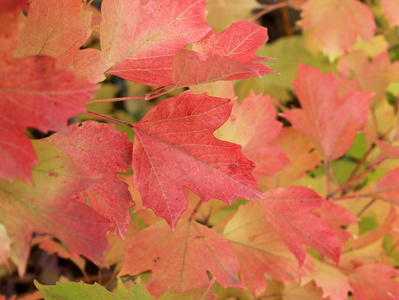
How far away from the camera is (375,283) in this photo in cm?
58

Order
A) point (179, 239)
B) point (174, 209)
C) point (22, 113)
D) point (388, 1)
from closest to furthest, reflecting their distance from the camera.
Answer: point (22, 113), point (174, 209), point (179, 239), point (388, 1)

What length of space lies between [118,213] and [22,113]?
0.50 ft

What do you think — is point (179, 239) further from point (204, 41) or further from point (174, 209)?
point (204, 41)

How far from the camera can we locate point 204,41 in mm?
373

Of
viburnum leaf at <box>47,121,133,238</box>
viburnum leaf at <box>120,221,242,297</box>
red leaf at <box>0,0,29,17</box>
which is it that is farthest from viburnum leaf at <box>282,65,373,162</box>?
red leaf at <box>0,0,29,17</box>

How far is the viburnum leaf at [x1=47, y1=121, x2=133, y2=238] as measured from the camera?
35 cm

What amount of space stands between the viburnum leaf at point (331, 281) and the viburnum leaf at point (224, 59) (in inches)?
13.0

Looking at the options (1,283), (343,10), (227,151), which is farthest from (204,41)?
(1,283)

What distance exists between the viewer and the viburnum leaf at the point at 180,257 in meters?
0.47

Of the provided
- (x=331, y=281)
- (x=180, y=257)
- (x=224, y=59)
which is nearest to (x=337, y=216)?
(x=331, y=281)

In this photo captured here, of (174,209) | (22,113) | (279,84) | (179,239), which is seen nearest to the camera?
(22,113)

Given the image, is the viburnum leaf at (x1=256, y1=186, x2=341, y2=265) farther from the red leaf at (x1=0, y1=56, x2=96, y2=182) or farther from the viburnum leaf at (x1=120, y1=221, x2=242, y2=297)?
the red leaf at (x1=0, y1=56, x2=96, y2=182)

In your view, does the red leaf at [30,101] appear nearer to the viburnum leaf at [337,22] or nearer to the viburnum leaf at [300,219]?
the viburnum leaf at [300,219]

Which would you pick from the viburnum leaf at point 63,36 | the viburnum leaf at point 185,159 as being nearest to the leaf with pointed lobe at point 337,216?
the viburnum leaf at point 185,159
